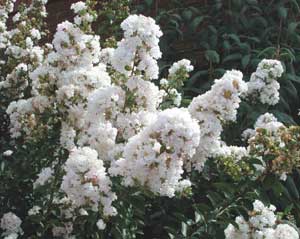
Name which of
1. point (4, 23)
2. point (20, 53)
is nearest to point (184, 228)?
point (20, 53)

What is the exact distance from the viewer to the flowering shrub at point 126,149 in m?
2.38

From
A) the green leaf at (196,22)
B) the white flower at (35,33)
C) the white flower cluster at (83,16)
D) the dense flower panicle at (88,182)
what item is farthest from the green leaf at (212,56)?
the dense flower panicle at (88,182)

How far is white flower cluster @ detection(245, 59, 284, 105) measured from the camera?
316 centimetres

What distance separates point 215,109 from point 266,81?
26.8 inches

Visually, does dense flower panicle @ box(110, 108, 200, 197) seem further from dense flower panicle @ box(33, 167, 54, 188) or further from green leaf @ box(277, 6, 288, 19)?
green leaf @ box(277, 6, 288, 19)

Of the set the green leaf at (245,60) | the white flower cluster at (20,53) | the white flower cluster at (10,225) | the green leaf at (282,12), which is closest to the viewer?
the white flower cluster at (10,225)

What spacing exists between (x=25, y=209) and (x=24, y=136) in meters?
0.37

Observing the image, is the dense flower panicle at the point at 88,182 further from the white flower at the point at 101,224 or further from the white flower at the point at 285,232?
the white flower at the point at 285,232

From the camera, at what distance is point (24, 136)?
10.6 feet

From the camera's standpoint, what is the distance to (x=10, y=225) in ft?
9.25

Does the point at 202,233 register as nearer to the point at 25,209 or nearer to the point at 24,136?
the point at 25,209

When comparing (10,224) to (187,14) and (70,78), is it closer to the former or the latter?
(70,78)

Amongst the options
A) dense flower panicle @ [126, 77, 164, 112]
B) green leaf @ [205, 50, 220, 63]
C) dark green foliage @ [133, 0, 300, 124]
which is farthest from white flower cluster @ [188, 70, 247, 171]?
green leaf @ [205, 50, 220, 63]

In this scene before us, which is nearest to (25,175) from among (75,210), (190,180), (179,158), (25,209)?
(25,209)
